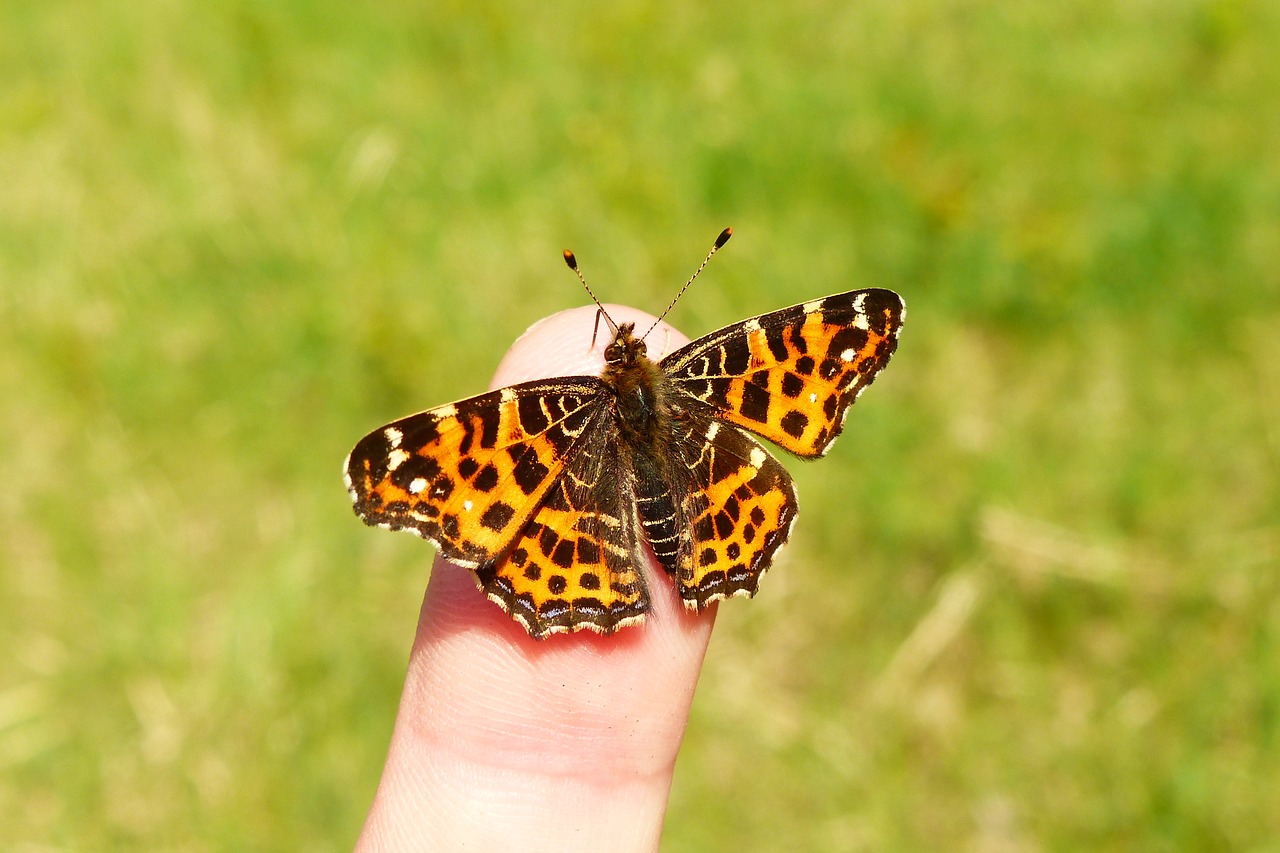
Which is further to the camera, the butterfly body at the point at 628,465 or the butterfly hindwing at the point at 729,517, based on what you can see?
the butterfly hindwing at the point at 729,517

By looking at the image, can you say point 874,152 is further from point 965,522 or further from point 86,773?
point 86,773

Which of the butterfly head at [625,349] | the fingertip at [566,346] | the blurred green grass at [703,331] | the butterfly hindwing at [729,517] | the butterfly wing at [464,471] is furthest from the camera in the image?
the blurred green grass at [703,331]

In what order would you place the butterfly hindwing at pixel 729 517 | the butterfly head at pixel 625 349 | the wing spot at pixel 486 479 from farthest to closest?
the butterfly head at pixel 625 349 → the butterfly hindwing at pixel 729 517 → the wing spot at pixel 486 479

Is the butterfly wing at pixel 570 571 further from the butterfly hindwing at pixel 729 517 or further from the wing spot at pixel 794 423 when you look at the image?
the wing spot at pixel 794 423

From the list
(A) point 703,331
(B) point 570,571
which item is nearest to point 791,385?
(B) point 570,571

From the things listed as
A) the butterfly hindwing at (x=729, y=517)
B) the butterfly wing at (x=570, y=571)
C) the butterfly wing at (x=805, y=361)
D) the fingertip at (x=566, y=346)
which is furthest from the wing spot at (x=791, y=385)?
the butterfly wing at (x=570, y=571)

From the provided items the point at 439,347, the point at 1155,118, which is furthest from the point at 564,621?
the point at 1155,118

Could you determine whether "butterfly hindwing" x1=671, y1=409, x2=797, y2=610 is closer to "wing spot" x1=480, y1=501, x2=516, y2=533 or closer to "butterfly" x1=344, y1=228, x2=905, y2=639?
"butterfly" x1=344, y1=228, x2=905, y2=639

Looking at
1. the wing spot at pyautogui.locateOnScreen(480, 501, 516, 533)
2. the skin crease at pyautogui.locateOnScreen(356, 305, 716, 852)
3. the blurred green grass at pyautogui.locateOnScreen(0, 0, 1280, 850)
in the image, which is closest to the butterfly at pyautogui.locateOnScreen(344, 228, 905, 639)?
the wing spot at pyautogui.locateOnScreen(480, 501, 516, 533)
